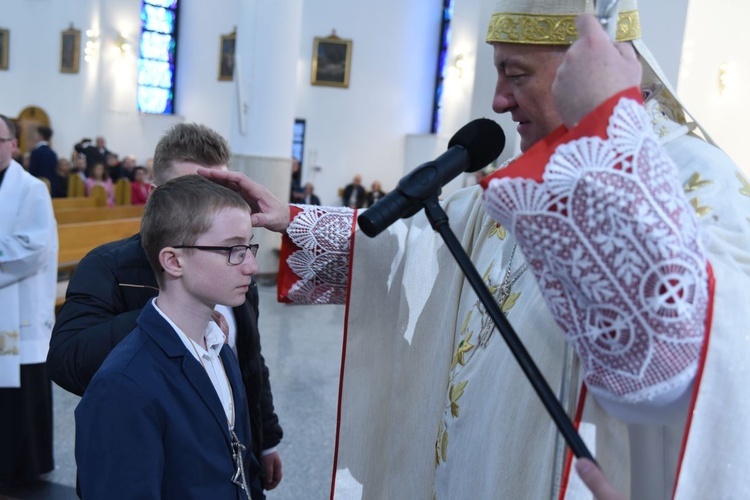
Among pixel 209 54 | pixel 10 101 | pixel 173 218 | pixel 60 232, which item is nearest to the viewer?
pixel 173 218

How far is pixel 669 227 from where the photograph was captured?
82cm

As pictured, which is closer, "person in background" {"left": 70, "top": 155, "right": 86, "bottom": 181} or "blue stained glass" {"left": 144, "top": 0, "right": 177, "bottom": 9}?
"person in background" {"left": 70, "top": 155, "right": 86, "bottom": 181}

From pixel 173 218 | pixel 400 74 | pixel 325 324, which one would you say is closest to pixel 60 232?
pixel 325 324

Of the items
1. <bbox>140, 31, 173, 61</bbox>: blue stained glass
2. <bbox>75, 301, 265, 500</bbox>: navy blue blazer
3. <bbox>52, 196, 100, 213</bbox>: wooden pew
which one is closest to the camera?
<bbox>75, 301, 265, 500</bbox>: navy blue blazer

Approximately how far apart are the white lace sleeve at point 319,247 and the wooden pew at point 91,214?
5.97 meters

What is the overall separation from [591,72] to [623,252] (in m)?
0.22

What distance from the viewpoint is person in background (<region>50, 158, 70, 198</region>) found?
401 inches

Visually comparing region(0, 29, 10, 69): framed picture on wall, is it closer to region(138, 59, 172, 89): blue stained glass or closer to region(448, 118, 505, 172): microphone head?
region(138, 59, 172, 89): blue stained glass

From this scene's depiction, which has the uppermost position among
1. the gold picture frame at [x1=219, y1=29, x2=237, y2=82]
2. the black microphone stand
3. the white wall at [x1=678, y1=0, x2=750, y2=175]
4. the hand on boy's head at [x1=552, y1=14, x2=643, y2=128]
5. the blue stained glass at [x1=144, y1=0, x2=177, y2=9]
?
the blue stained glass at [x1=144, y1=0, x2=177, y2=9]

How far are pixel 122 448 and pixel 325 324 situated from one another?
229 inches

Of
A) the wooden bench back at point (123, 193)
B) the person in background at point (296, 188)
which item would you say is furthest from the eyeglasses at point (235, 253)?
the person in background at point (296, 188)

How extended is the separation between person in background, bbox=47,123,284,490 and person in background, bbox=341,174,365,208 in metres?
13.8

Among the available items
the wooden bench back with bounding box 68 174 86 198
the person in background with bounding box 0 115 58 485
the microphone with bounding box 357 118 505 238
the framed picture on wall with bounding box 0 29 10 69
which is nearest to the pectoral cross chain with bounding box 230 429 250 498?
the microphone with bounding box 357 118 505 238

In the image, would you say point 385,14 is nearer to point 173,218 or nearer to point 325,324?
point 325,324
